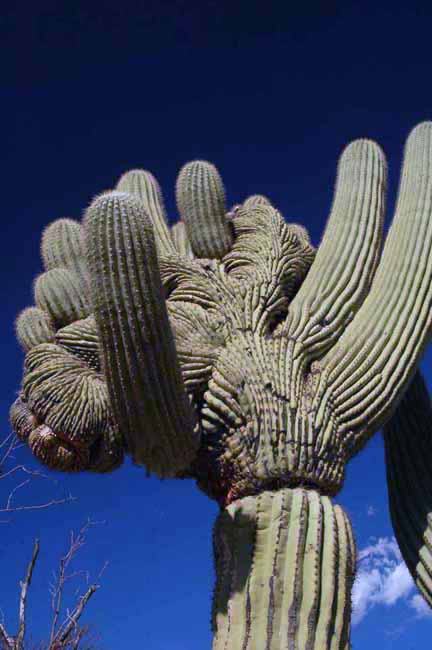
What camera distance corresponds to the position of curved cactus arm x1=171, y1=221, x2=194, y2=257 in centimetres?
509

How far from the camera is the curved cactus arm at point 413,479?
4.76 m

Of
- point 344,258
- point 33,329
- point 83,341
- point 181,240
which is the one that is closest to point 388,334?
point 344,258

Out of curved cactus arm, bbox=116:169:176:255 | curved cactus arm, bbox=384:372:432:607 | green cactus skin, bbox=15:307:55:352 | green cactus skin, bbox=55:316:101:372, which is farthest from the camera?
curved cactus arm, bbox=116:169:176:255

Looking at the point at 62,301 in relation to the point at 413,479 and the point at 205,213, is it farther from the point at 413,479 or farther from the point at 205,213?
the point at 413,479

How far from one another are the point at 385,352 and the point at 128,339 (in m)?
1.71

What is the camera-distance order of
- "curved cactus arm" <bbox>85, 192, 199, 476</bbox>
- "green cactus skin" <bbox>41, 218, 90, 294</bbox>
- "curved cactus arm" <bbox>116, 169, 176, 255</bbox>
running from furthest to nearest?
"curved cactus arm" <bbox>116, 169, 176, 255</bbox> < "green cactus skin" <bbox>41, 218, 90, 294</bbox> < "curved cactus arm" <bbox>85, 192, 199, 476</bbox>

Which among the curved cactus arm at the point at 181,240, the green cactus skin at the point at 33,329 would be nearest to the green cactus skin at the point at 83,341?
the green cactus skin at the point at 33,329

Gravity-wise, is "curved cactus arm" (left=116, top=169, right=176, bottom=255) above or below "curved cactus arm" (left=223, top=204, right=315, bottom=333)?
above

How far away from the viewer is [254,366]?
13.4 ft

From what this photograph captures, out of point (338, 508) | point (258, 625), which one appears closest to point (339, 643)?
point (258, 625)

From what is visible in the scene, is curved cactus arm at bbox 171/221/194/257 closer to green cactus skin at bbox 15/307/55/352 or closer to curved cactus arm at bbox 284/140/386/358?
curved cactus arm at bbox 284/140/386/358

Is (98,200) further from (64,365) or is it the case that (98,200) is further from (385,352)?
(385,352)

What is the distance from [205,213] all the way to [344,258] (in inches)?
37.5

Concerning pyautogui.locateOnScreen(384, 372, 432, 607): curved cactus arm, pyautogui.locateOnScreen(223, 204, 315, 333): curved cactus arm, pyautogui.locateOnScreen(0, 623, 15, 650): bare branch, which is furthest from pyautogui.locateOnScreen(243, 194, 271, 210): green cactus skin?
pyautogui.locateOnScreen(0, 623, 15, 650): bare branch
